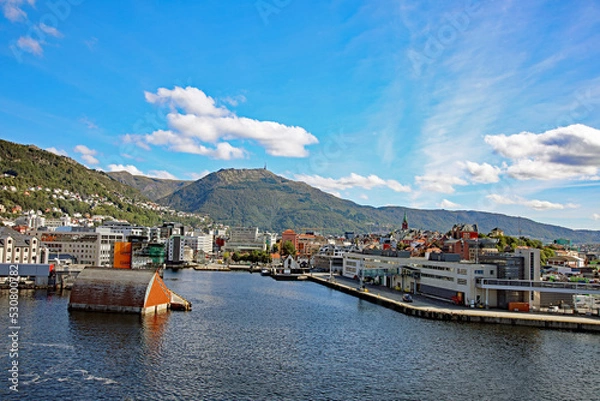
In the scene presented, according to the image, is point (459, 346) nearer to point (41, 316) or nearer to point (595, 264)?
point (41, 316)

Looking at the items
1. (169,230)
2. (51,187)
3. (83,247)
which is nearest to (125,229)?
(169,230)

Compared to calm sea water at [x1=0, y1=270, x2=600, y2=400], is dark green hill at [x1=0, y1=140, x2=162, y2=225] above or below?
above

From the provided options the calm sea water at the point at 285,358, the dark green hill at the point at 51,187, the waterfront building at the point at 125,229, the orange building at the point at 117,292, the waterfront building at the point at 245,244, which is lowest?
the calm sea water at the point at 285,358

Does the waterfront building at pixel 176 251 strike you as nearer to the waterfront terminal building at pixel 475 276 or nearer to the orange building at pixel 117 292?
the waterfront terminal building at pixel 475 276

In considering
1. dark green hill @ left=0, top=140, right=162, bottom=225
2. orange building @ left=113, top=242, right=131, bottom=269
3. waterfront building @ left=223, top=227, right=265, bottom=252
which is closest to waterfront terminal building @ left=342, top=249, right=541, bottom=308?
orange building @ left=113, top=242, right=131, bottom=269

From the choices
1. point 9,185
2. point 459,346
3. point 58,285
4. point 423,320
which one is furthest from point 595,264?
point 9,185

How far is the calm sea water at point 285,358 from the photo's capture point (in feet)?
66.7

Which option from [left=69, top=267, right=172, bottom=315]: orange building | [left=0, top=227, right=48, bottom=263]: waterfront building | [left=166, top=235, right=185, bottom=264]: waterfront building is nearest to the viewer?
[left=69, top=267, right=172, bottom=315]: orange building

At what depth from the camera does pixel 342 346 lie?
28969 mm

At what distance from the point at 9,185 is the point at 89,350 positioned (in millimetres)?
135757

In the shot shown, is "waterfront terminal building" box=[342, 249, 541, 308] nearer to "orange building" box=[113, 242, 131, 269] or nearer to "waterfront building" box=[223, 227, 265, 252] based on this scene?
"orange building" box=[113, 242, 131, 269]

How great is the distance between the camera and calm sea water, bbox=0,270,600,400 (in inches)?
801

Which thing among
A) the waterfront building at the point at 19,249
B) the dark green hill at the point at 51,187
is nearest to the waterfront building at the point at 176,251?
the waterfront building at the point at 19,249

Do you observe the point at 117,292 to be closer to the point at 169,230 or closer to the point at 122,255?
the point at 122,255
